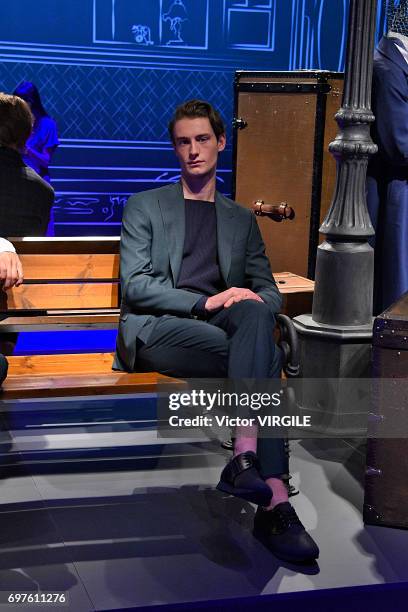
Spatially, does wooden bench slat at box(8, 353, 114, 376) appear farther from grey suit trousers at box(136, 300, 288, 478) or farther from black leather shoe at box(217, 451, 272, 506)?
black leather shoe at box(217, 451, 272, 506)

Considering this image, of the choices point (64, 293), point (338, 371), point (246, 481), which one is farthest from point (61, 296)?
point (246, 481)

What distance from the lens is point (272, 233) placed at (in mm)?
6117

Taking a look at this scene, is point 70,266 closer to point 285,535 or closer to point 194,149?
point 194,149

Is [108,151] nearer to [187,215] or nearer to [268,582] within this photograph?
[187,215]

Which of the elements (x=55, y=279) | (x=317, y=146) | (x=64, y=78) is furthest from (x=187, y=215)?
(x=64, y=78)

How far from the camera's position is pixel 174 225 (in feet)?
12.8

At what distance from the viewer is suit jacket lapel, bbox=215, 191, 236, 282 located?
3.91 meters

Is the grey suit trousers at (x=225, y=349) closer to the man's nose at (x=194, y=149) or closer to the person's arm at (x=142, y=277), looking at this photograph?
the person's arm at (x=142, y=277)

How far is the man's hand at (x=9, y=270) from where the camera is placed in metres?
3.62

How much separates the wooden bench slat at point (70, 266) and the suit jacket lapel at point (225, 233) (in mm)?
569

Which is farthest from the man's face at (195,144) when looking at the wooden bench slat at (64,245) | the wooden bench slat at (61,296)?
the wooden bench slat at (61,296)

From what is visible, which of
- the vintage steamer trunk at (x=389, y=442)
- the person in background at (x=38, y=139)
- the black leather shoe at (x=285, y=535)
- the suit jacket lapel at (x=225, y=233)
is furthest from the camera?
the person in background at (x=38, y=139)

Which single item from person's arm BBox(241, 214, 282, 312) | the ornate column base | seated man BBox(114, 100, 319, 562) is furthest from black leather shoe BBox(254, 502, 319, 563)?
the ornate column base

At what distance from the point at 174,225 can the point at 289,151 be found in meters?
2.28
